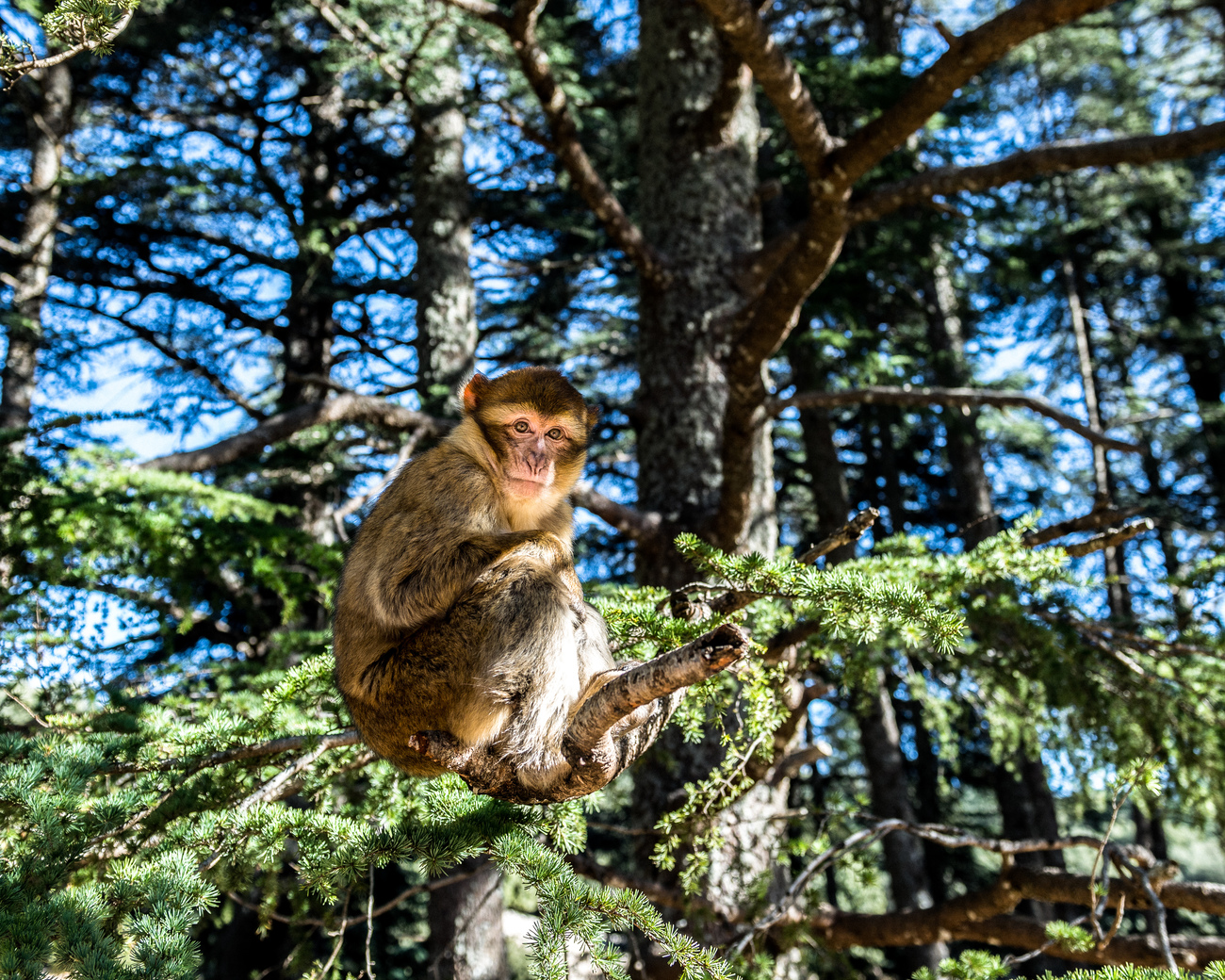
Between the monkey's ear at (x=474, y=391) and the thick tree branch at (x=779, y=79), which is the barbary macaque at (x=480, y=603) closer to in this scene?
the monkey's ear at (x=474, y=391)

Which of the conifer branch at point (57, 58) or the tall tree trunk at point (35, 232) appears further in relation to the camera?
the tall tree trunk at point (35, 232)

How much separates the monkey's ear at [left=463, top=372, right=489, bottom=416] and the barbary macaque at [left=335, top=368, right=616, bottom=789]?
0.05 metres

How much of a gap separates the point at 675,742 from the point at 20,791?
389 centimetres

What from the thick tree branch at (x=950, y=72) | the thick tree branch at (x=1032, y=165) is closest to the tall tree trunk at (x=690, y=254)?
the thick tree branch at (x=1032, y=165)

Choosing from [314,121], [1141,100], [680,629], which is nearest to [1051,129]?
[1141,100]

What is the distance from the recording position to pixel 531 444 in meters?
3.49

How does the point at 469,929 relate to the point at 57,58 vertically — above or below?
below

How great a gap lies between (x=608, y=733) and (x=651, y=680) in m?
0.48

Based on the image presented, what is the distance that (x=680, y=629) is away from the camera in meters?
3.05

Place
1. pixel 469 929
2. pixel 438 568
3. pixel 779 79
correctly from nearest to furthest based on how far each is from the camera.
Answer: pixel 438 568 → pixel 779 79 → pixel 469 929

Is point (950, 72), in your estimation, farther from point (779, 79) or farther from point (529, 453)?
point (529, 453)

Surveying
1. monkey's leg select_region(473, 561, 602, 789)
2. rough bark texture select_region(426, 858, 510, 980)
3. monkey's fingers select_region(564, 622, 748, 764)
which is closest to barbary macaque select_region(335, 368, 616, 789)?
monkey's leg select_region(473, 561, 602, 789)

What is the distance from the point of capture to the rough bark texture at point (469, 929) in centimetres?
796

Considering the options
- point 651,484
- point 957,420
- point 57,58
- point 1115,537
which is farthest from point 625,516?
point 957,420
